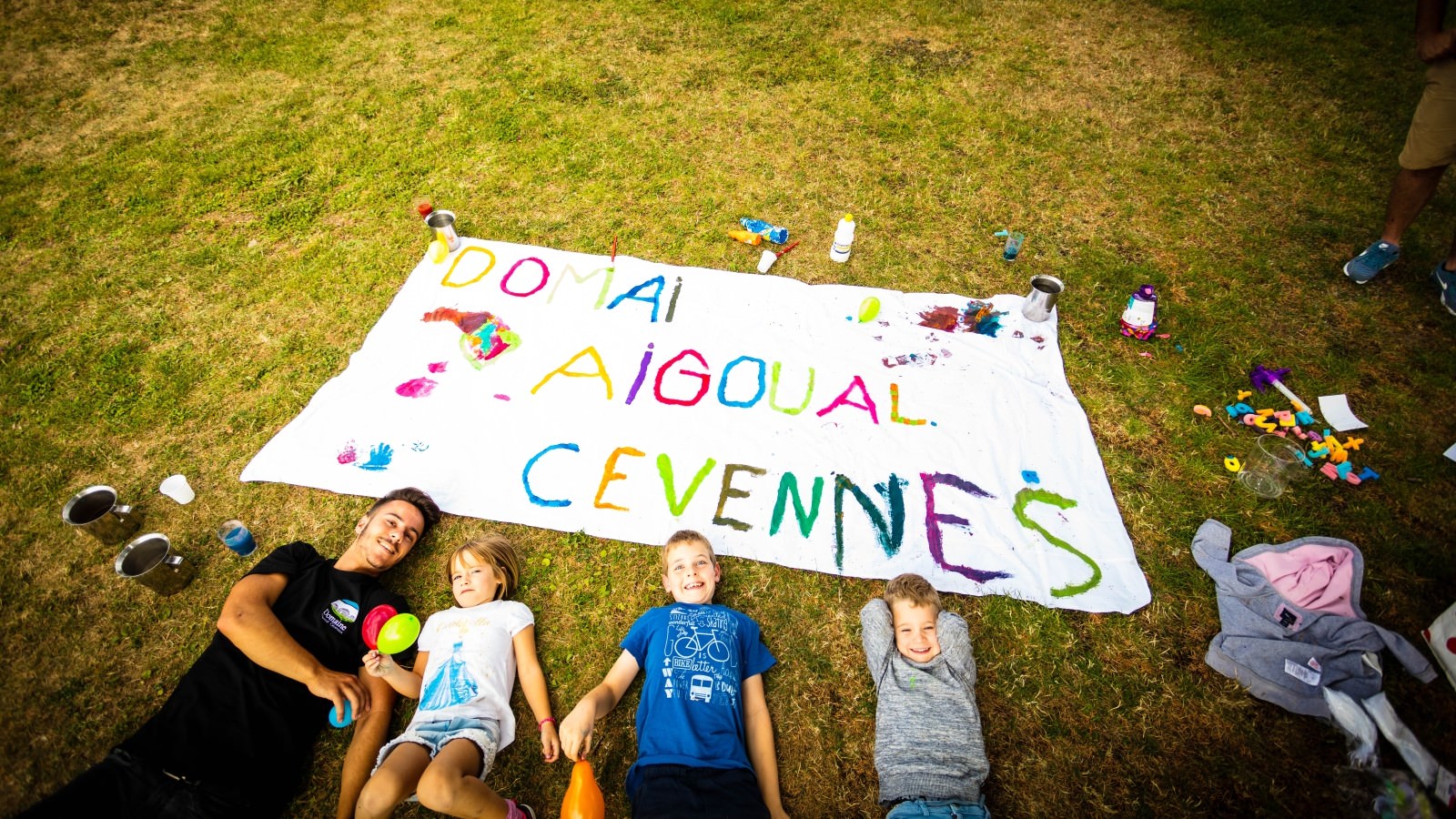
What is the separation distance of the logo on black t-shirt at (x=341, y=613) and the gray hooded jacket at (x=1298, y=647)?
165 inches

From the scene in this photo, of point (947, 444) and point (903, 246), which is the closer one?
point (947, 444)

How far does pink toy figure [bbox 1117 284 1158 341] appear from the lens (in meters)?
4.22

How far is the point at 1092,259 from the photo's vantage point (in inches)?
191

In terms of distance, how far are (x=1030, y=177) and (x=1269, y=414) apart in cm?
274

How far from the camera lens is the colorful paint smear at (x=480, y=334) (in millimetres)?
4219

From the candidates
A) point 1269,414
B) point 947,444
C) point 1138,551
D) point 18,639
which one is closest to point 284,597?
point 18,639

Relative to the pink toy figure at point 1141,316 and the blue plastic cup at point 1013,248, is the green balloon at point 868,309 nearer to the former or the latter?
the blue plastic cup at point 1013,248

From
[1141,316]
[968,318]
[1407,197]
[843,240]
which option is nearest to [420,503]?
[843,240]

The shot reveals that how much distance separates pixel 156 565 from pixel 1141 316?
599 centimetres

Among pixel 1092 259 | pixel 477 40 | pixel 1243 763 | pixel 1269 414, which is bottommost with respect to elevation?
pixel 1243 763

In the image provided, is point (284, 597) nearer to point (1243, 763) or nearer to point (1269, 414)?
point (1243, 763)

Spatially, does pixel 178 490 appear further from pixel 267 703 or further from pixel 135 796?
pixel 135 796

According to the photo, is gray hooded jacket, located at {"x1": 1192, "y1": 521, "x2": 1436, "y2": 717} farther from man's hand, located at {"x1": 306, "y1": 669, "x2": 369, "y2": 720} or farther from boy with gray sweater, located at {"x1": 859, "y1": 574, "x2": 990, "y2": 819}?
man's hand, located at {"x1": 306, "y1": 669, "x2": 369, "y2": 720}

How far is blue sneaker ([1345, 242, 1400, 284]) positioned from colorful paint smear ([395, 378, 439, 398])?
663cm
